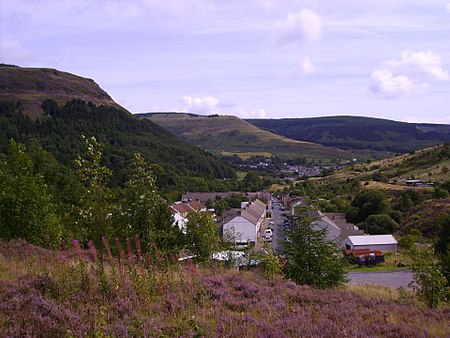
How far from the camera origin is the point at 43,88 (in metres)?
164

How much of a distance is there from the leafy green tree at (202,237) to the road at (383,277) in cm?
1267


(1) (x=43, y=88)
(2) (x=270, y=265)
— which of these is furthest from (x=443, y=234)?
(1) (x=43, y=88)

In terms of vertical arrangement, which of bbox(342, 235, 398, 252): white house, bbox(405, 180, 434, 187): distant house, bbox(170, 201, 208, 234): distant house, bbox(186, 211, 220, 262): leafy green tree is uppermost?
bbox(186, 211, 220, 262): leafy green tree

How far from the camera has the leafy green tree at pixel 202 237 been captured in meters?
20.5

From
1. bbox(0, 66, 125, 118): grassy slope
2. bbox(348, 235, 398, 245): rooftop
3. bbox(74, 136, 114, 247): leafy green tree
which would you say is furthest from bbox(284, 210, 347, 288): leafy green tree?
bbox(0, 66, 125, 118): grassy slope

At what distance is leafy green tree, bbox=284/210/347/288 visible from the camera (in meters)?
12.7

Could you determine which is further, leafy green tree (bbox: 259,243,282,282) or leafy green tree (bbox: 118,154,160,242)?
leafy green tree (bbox: 259,243,282,282)

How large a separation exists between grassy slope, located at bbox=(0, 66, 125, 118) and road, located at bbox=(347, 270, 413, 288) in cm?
12069

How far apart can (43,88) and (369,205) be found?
138 metres

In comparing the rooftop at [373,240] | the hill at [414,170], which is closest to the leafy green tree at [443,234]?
the rooftop at [373,240]

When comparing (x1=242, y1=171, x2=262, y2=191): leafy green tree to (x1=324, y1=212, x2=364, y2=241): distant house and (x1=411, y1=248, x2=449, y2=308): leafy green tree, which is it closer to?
(x1=324, y1=212, x2=364, y2=241): distant house

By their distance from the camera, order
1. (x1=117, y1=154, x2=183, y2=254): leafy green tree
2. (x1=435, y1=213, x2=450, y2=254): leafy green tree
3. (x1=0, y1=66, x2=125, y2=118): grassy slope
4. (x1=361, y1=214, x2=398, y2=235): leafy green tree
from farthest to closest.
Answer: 1. (x1=0, y1=66, x2=125, y2=118): grassy slope
2. (x1=361, y1=214, x2=398, y2=235): leafy green tree
3. (x1=435, y1=213, x2=450, y2=254): leafy green tree
4. (x1=117, y1=154, x2=183, y2=254): leafy green tree

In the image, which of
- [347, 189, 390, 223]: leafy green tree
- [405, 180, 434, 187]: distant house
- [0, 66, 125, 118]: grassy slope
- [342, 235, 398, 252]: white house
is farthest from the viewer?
[0, 66, 125, 118]: grassy slope

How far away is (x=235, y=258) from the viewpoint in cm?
1571
